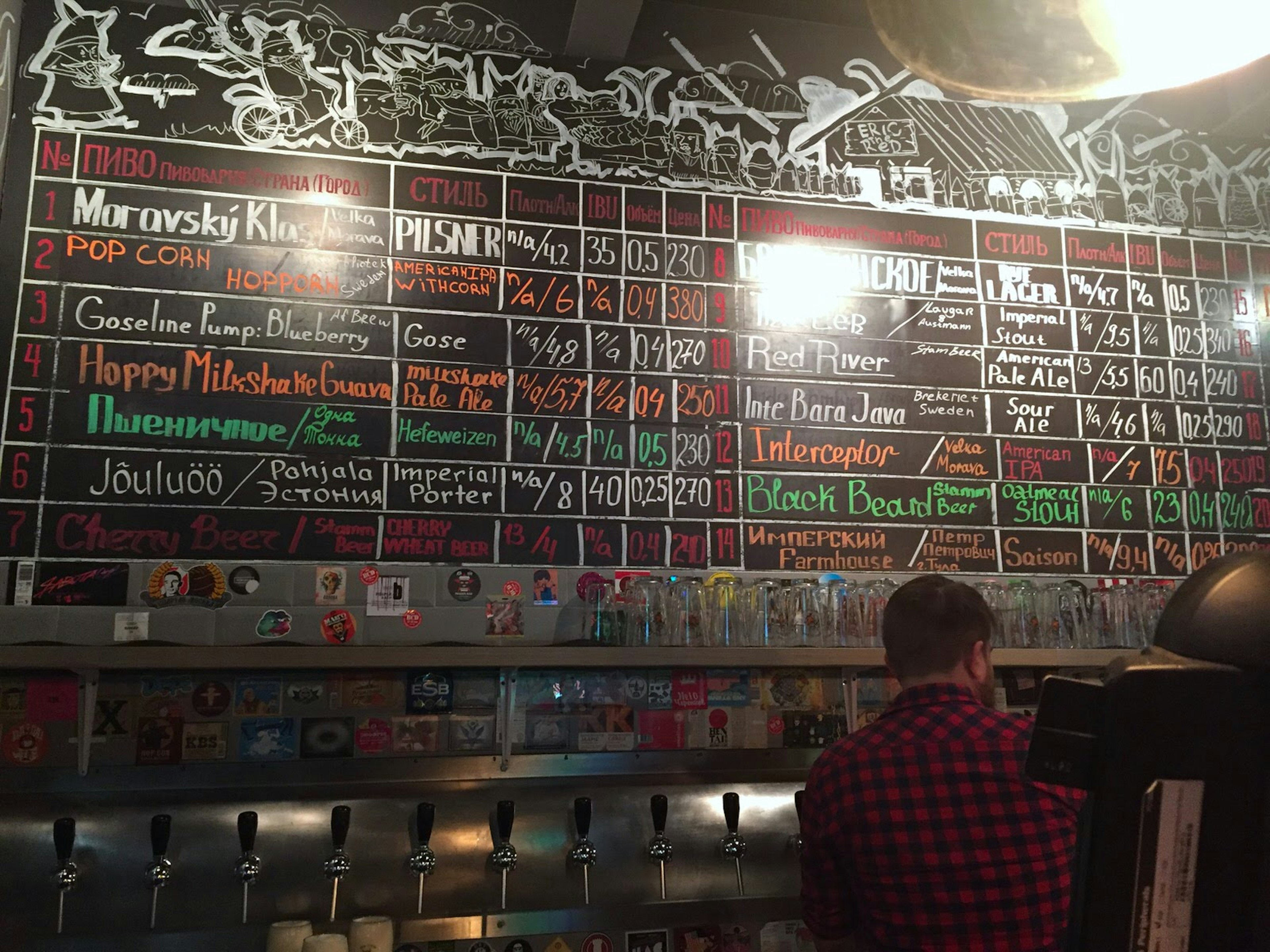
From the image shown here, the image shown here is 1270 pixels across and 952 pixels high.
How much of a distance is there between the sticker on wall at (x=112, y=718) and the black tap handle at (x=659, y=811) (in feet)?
4.89

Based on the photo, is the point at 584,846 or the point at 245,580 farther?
the point at 245,580

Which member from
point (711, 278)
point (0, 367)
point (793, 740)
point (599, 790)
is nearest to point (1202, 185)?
point (711, 278)

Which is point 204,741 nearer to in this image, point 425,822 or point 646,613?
point 425,822

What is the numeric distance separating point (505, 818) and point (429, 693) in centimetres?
46

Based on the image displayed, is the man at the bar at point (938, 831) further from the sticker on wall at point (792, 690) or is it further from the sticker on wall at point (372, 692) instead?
the sticker on wall at point (372, 692)

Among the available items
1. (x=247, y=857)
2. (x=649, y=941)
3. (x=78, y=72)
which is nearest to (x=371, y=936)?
(x=247, y=857)

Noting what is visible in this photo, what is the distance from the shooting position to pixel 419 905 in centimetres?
278

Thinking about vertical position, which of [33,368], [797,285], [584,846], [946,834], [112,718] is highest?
[797,285]

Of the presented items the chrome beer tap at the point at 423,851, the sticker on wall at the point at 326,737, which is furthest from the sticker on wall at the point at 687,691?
the sticker on wall at the point at 326,737

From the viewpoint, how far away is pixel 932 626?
2266 mm

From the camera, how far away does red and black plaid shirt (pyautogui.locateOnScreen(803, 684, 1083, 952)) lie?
2.00m

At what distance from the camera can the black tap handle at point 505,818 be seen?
2.84 metres

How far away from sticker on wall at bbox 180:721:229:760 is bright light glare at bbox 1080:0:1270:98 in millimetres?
2693

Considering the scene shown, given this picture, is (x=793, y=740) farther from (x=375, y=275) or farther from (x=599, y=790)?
(x=375, y=275)
